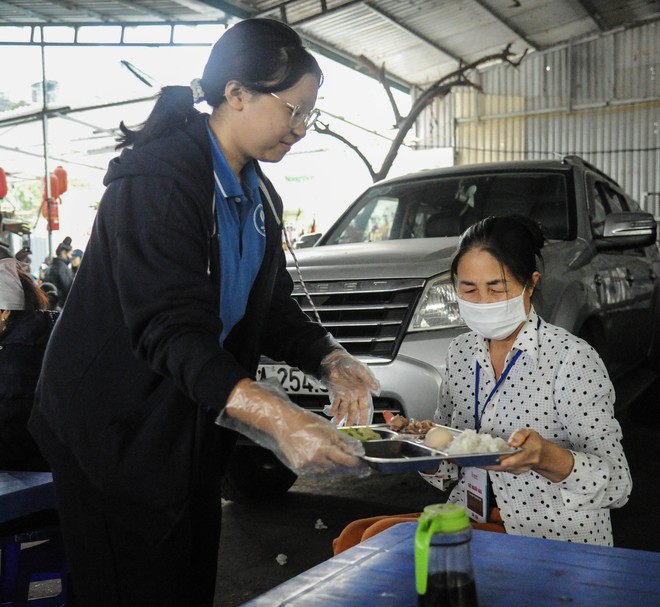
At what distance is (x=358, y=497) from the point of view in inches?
199

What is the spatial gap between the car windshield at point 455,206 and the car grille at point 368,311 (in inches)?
42.5

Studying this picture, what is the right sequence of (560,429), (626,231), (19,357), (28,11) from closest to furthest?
(560,429)
(19,357)
(626,231)
(28,11)

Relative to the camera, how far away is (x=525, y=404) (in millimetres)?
2342

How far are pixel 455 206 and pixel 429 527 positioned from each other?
428 cm

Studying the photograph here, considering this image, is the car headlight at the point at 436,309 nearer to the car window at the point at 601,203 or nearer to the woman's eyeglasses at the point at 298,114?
the car window at the point at 601,203

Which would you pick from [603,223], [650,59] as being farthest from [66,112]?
[650,59]

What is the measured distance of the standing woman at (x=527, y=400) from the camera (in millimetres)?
2115

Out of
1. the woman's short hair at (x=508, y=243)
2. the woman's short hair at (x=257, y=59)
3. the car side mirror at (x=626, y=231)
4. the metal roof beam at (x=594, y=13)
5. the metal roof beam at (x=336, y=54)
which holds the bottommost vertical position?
the woman's short hair at (x=508, y=243)

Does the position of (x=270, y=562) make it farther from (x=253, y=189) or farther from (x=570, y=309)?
(x=253, y=189)

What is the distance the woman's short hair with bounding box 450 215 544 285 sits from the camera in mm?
2502

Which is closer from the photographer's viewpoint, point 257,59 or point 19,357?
point 257,59

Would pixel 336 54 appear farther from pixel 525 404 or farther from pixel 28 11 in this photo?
pixel 525 404

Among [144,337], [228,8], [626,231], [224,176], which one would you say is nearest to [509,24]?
[228,8]

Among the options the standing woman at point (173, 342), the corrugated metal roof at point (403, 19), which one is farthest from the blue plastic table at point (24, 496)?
the corrugated metal roof at point (403, 19)
